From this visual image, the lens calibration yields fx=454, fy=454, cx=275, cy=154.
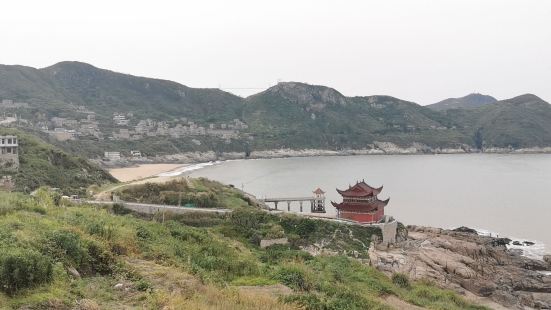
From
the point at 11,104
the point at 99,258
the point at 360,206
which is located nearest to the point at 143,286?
the point at 99,258

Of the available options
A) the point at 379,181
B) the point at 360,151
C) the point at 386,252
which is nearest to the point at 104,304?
the point at 386,252

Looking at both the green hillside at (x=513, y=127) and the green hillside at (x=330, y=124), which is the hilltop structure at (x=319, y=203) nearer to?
the green hillside at (x=330, y=124)

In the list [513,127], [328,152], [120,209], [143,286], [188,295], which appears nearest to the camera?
[188,295]

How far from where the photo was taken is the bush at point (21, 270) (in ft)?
22.0

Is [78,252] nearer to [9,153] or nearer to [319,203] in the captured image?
[319,203]

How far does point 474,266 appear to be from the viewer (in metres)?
31.3

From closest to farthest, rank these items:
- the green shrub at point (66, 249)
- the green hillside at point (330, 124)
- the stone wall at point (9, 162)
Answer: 1. the green shrub at point (66, 249)
2. the stone wall at point (9, 162)
3. the green hillside at point (330, 124)

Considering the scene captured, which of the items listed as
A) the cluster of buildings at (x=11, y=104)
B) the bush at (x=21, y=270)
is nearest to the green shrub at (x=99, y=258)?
the bush at (x=21, y=270)

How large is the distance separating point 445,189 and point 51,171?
55.9 meters

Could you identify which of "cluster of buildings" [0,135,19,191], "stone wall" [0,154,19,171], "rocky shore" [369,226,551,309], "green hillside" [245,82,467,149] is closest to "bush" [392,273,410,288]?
"rocky shore" [369,226,551,309]

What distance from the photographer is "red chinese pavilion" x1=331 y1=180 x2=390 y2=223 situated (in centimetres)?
3491

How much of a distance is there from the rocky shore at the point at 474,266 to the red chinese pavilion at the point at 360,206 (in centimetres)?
300

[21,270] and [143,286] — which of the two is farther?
[143,286]

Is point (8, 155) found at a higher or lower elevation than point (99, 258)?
higher
